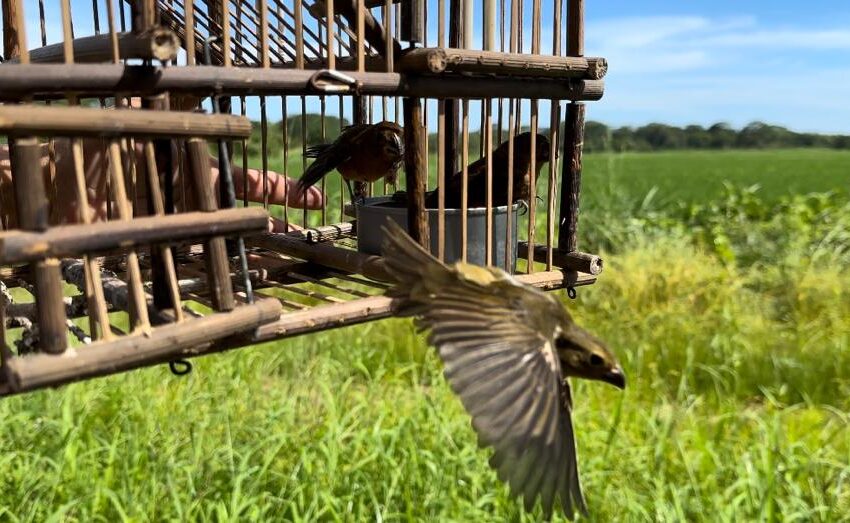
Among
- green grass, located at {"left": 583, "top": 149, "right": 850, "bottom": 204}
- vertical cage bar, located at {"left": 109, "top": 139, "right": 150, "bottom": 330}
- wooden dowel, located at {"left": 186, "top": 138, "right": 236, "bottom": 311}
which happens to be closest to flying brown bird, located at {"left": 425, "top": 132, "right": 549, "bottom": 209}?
wooden dowel, located at {"left": 186, "top": 138, "right": 236, "bottom": 311}

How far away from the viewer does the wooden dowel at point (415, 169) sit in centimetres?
149

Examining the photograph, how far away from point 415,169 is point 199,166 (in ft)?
1.46

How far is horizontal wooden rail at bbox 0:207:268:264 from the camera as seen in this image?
0.97m

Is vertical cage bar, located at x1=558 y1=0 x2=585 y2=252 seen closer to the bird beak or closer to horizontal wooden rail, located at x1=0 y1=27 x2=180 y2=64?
the bird beak

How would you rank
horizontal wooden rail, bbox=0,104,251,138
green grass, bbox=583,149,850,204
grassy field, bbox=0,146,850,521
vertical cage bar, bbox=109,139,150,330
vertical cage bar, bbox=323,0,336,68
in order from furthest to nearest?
green grass, bbox=583,149,850,204 < grassy field, bbox=0,146,850,521 < vertical cage bar, bbox=323,0,336,68 < vertical cage bar, bbox=109,139,150,330 < horizontal wooden rail, bbox=0,104,251,138

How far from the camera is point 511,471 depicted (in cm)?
114

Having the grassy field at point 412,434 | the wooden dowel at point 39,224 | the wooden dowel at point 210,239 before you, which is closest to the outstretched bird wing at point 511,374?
the wooden dowel at point 210,239

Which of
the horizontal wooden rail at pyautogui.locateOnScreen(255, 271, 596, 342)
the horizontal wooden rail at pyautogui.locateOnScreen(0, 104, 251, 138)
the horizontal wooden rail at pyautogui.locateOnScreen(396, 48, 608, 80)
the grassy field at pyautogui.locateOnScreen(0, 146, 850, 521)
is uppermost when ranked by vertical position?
the horizontal wooden rail at pyautogui.locateOnScreen(396, 48, 608, 80)

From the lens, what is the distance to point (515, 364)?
1169 mm

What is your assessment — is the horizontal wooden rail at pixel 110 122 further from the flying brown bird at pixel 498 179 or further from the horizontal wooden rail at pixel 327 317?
the flying brown bird at pixel 498 179

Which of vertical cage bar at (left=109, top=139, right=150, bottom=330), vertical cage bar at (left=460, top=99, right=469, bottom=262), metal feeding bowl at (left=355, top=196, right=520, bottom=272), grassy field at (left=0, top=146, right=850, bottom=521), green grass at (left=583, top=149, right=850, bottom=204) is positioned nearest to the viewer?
vertical cage bar at (left=109, top=139, right=150, bottom=330)

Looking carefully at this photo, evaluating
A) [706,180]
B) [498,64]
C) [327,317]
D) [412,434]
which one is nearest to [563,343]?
[327,317]

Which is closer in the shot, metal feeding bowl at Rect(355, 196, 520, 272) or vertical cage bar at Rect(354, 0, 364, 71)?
vertical cage bar at Rect(354, 0, 364, 71)

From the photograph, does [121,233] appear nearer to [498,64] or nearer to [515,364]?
[515,364]
